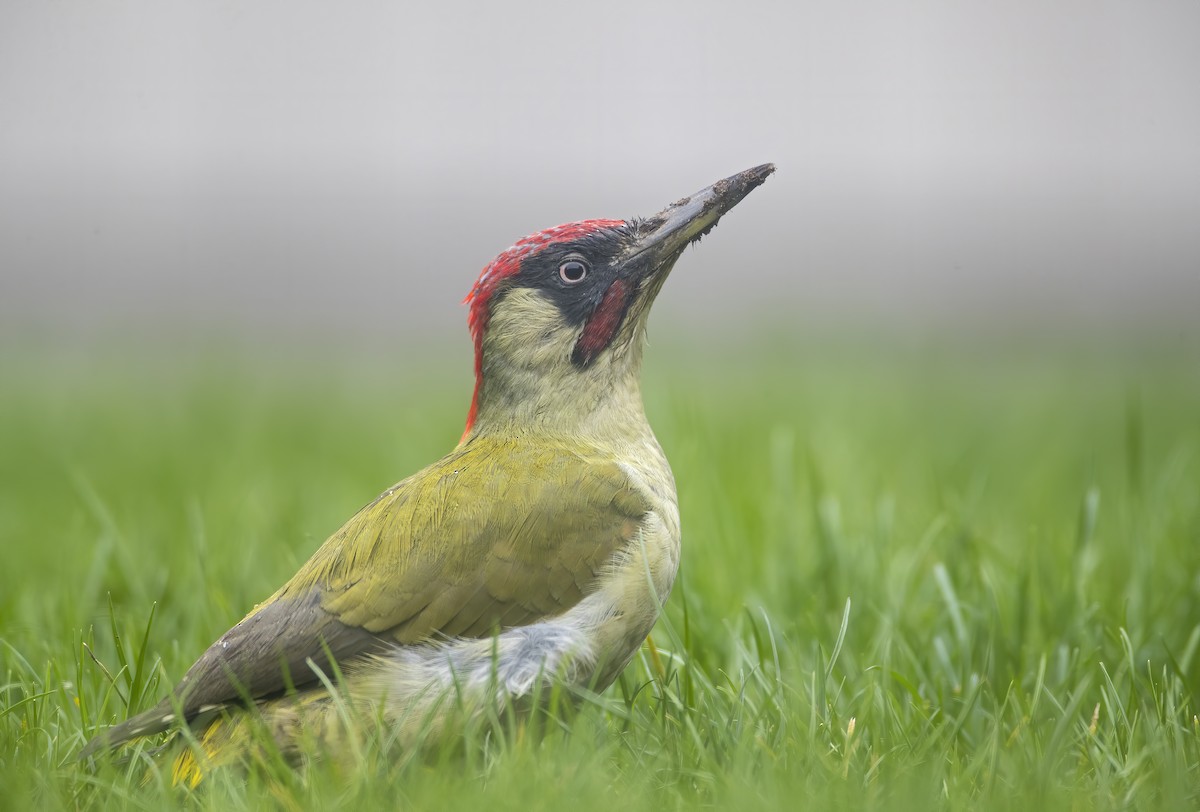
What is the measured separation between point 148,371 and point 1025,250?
10019 mm

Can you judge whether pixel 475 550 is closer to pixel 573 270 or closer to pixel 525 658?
pixel 525 658

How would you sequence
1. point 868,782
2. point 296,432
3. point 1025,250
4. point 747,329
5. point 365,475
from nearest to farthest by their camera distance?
point 868,782, point 365,475, point 296,432, point 747,329, point 1025,250

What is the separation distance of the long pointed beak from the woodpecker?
16 millimetres

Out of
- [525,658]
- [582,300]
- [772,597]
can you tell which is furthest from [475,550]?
[772,597]

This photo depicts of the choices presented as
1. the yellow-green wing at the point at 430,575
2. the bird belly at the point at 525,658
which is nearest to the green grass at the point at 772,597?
the bird belly at the point at 525,658

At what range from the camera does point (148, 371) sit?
30.3 feet

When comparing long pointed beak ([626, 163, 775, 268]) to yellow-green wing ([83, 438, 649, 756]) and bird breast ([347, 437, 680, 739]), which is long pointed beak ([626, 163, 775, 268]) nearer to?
yellow-green wing ([83, 438, 649, 756])

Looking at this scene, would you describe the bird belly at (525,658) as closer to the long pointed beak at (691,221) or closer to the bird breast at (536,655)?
the bird breast at (536,655)

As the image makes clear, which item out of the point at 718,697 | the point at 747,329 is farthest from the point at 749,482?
the point at 747,329

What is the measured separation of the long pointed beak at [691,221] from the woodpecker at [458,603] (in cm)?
2

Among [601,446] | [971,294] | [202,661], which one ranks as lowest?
[971,294]

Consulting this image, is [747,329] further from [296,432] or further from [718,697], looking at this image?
[718,697]

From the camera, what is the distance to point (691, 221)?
10.2 feet

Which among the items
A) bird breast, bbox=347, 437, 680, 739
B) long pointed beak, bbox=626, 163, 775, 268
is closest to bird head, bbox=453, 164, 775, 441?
long pointed beak, bbox=626, 163, 775, 268
